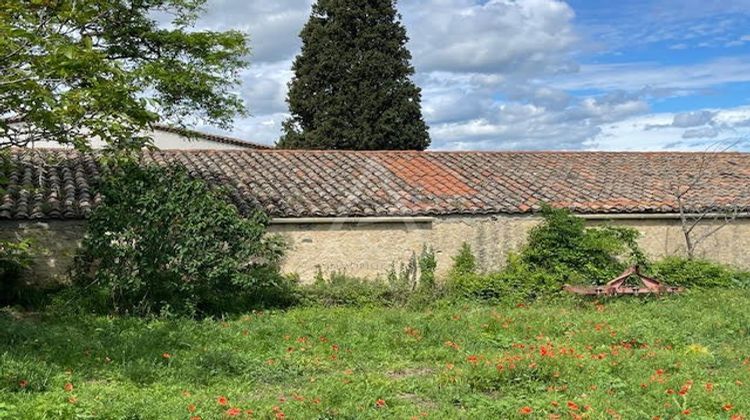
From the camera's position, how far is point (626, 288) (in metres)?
15.3

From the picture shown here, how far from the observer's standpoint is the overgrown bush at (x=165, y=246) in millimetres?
13078

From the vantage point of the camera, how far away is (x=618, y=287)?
15266mm

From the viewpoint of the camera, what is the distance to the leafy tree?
28.6ft

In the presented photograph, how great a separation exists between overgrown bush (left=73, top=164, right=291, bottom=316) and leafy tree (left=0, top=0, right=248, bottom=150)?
1.39m

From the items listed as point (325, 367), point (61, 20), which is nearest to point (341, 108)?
point (61, 20)

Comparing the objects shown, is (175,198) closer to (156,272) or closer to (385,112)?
(156,272)

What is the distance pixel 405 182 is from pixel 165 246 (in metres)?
6.92

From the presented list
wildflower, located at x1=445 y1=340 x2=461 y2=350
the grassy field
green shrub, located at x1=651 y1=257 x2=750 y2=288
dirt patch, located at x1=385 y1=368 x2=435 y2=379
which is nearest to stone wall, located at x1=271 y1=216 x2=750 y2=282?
green shrub, located at x1=651 y1=257 x2=750 y2=288

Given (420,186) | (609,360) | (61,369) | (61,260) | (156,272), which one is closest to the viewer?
(61,369)

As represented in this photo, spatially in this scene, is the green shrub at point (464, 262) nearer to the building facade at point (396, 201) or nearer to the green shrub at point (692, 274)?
the building facade at point (396, 201)

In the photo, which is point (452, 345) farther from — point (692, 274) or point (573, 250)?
point (692, 274)

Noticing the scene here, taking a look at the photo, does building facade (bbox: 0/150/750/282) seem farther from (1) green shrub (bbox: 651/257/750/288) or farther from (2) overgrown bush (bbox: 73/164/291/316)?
(2) overgrown bush (bbox: 73/164/291/316)

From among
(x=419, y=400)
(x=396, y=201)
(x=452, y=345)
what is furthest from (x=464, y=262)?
(x=419, y=400)

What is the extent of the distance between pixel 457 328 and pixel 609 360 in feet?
9.44
